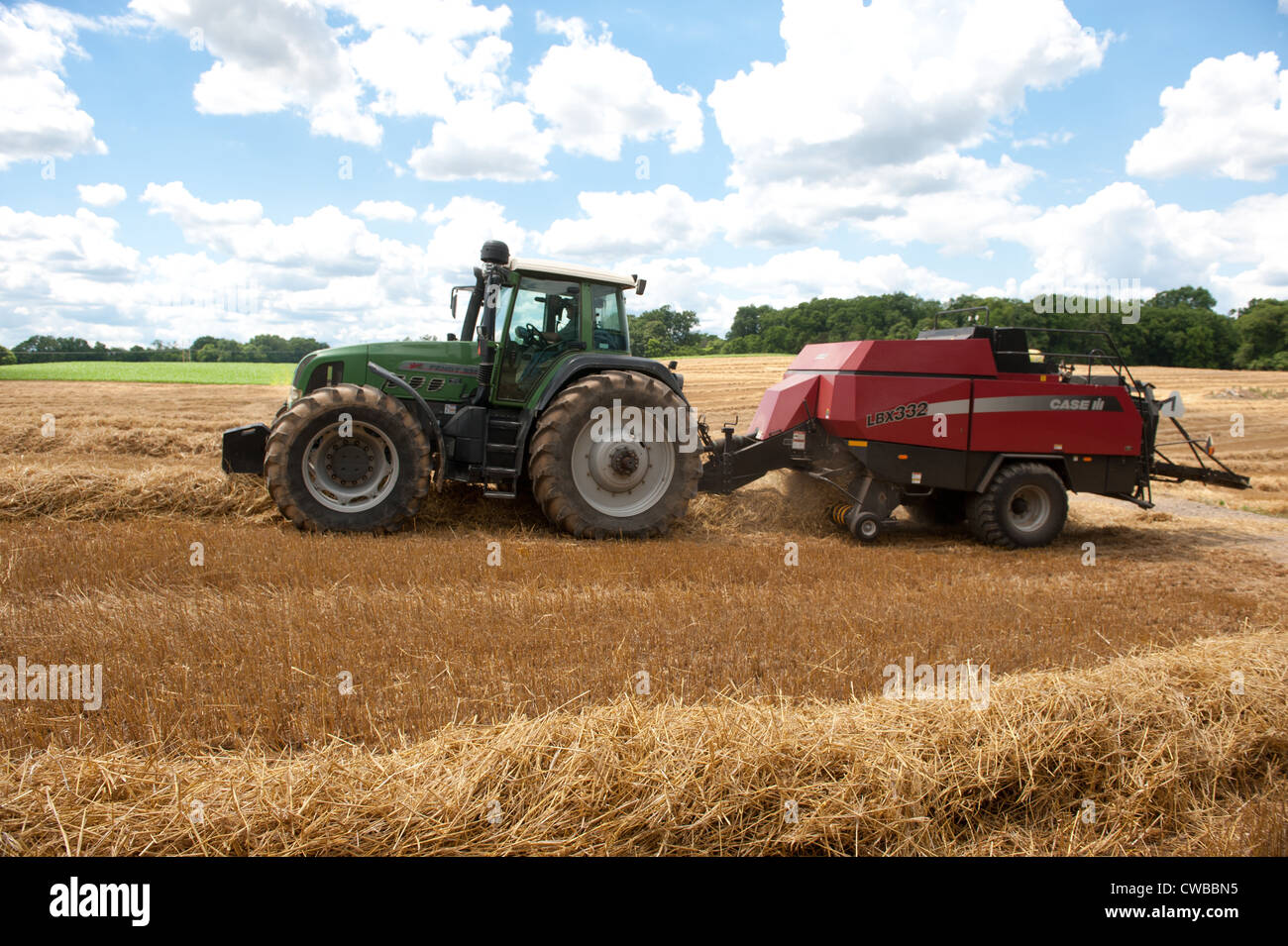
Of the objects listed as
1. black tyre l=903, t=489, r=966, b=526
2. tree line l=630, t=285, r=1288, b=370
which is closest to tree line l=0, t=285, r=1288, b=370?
tree line l=630, t=285, r=1288, b=370

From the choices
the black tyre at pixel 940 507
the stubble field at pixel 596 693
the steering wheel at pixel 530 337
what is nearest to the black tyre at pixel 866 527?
the stubble field at pixel 596 693

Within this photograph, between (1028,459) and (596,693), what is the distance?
658 centimetres

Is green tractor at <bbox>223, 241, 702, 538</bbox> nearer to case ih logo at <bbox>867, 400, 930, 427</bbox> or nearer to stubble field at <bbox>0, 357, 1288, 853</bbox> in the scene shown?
stubble field at <bbox>0, 357, 1288, 853</bbox>

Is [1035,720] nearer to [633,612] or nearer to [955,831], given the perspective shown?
[955,831]

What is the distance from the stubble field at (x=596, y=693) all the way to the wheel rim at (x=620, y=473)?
2.36 feet

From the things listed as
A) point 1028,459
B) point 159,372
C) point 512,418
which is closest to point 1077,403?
point 1028,459

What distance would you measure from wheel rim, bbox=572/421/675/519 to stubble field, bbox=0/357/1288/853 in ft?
2.36

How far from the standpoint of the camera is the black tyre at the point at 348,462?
23.8 ft

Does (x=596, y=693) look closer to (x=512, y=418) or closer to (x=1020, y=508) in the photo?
(x=512, y=418)

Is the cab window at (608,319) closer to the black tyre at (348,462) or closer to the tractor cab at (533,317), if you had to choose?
the tractor cab at (533,317)

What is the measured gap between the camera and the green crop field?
108 ft

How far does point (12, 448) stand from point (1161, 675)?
1248cm

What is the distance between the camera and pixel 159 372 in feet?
129
